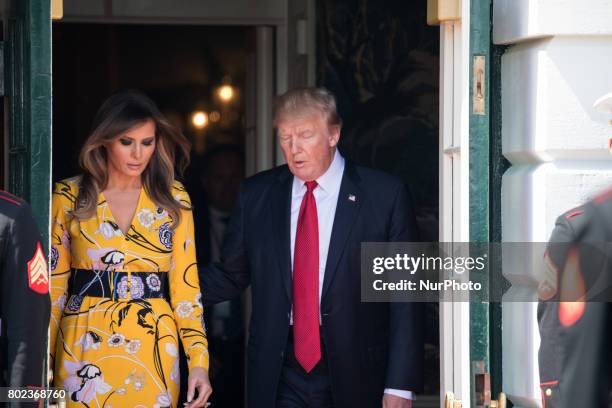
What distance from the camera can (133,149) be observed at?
15.9 ft

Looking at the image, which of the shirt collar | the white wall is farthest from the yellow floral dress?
the white wall

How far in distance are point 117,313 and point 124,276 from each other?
0.14 m

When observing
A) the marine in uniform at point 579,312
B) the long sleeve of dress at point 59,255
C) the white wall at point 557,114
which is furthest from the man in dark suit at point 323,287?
the marine in uniform at point 579,312

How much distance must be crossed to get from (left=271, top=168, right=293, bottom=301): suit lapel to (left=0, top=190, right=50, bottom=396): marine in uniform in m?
1.56

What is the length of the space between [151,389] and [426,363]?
2920 mm

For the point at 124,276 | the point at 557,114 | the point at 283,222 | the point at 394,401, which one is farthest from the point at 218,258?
the point at 557,114

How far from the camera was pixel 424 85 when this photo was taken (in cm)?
727

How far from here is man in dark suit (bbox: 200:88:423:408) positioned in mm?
5090

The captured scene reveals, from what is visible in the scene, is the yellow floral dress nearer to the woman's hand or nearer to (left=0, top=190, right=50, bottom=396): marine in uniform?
the woman's hand

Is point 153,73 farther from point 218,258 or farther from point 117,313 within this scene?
point 117,313

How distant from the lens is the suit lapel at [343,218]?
5.11m

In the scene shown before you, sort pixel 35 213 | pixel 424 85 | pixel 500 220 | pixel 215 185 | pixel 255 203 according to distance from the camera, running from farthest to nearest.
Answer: pixel 215 185 → pixel 424 85 → pixel 255 203 → pixel 500 220 → pixel 35 213

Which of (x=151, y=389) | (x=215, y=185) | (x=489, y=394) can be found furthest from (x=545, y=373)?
(x=215, y=185)

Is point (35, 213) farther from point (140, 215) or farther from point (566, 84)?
point (566, 84)
